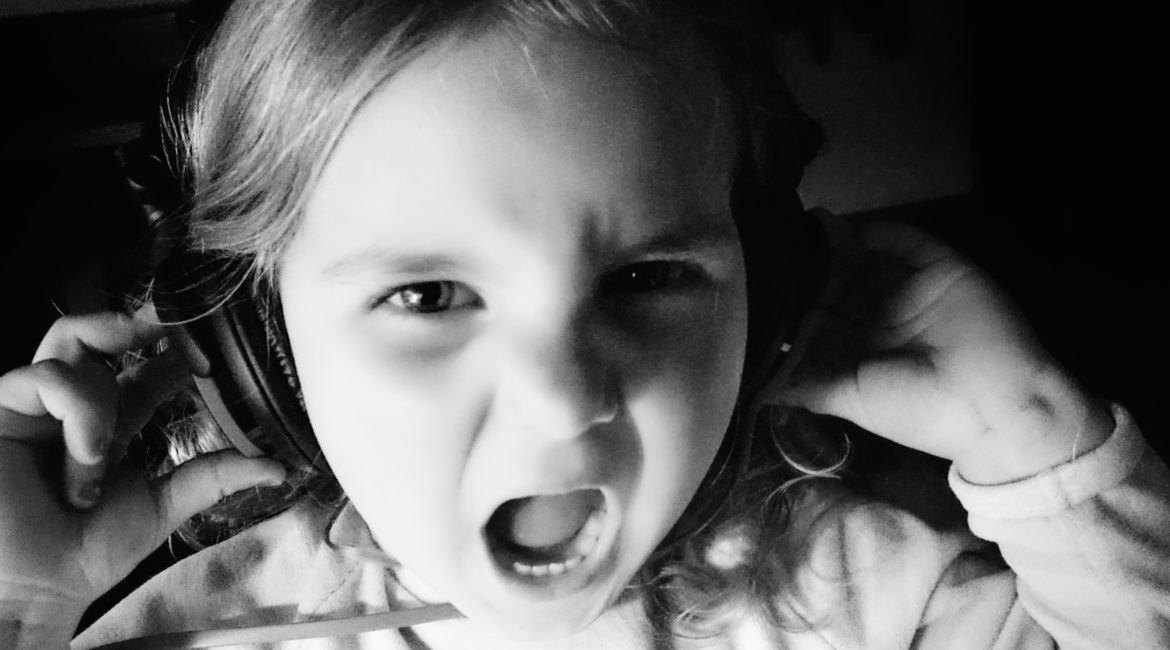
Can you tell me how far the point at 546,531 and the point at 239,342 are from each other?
254mm

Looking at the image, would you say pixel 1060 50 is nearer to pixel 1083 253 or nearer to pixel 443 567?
pixel 1083 253

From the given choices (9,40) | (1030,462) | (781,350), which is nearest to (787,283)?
(781,350)

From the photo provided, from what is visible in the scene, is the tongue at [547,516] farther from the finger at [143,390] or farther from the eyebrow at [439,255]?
the finger at [143,390]

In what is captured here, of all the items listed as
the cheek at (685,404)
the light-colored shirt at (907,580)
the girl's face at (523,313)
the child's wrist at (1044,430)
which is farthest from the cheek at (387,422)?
the child's wrist at (1044,430)

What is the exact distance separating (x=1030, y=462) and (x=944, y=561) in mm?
159

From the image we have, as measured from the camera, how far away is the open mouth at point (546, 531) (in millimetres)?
623

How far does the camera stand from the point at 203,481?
2.38ft

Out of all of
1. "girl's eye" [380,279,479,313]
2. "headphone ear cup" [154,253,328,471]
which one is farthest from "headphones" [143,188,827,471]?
"girl's eye" [380,279,479,313]

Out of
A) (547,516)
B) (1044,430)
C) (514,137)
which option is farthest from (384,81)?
(1044,430)

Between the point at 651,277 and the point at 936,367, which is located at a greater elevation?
the point at 651,277

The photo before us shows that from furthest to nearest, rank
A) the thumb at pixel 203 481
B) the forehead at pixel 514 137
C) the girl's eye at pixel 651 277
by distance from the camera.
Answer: the thumb at pixel 203 481, the girl's eye at pixel 651 277, the forehead at pixel 514 137

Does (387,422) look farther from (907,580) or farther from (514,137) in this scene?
(907,580)

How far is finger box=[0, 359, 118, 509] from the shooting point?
619 mm

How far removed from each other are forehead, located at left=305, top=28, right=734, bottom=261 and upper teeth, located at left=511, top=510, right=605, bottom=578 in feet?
0.78
